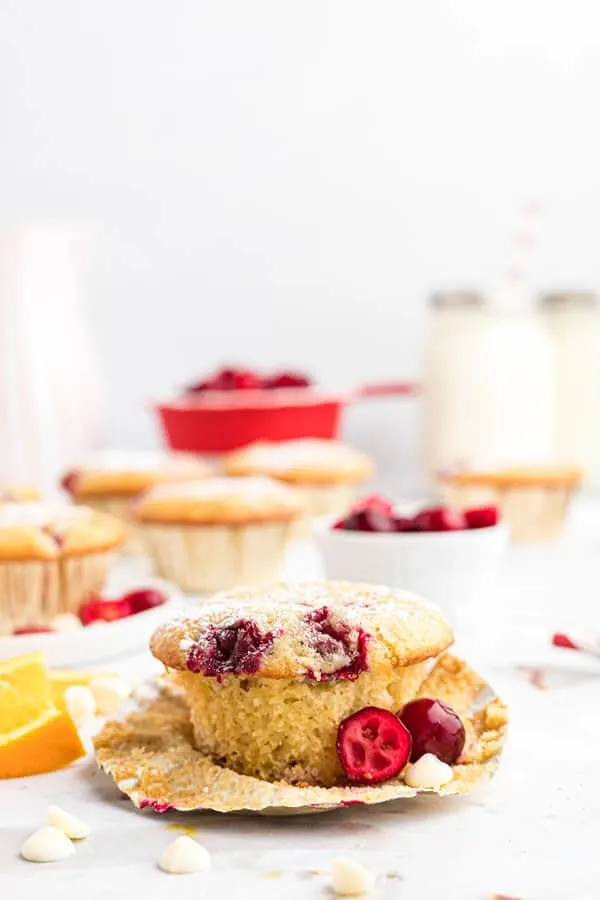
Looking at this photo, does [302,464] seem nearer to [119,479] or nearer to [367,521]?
[119,479]

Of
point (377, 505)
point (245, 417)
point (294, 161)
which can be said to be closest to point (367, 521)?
point (377, 505)

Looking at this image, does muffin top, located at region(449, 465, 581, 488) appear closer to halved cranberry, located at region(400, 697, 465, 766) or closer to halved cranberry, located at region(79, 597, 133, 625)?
halved cranberry, located at region(79, 597, 133, 625)

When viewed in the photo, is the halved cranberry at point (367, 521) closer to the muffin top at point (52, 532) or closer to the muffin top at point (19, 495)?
the muffin top at point (52, 532)

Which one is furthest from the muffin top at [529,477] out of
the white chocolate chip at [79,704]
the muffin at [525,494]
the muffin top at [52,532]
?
the white chocolate chip at [79,704]

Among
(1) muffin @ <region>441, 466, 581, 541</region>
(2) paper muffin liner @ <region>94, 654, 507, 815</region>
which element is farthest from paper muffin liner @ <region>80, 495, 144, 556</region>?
(2) paper muffin liner @ <region>94, 654, 507, 815</region>

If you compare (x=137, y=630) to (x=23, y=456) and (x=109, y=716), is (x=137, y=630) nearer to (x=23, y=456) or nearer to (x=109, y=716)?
(x=109, y=716)

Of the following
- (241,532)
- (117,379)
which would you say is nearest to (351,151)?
(117,379)
